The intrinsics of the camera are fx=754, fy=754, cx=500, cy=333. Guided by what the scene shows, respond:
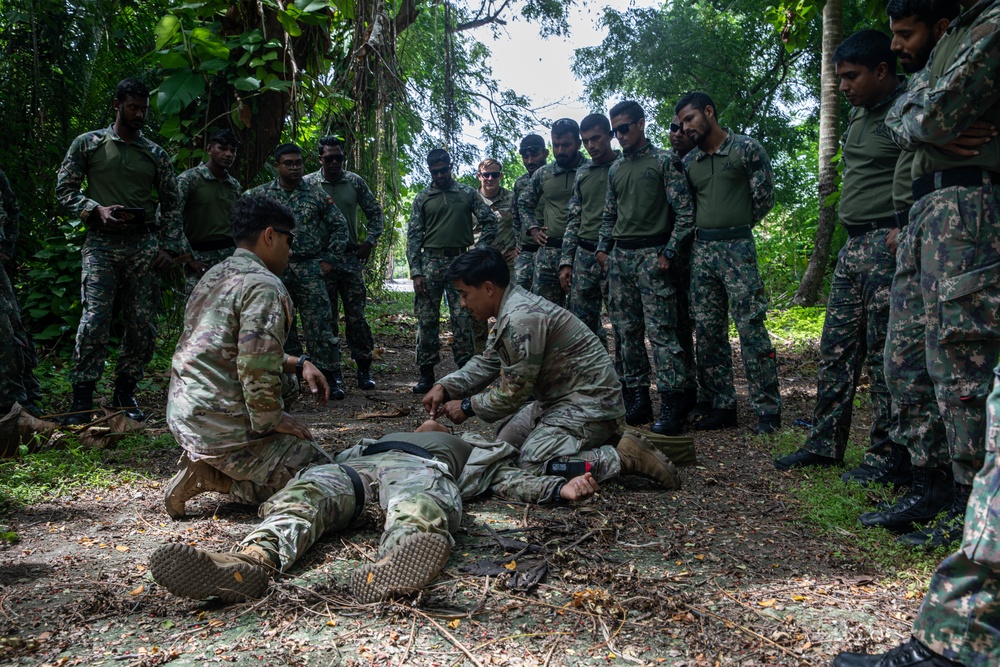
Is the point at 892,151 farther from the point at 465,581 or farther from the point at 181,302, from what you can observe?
the point at 181,302

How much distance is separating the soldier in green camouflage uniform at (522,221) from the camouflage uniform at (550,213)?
113 millimetres

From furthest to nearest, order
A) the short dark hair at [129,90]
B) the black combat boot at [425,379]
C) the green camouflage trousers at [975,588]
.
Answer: the black combat boot at [425,379] → the short dark hair at [129,90] → the green camouflage trousers at [975,588]

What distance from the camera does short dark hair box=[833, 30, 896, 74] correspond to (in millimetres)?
4008

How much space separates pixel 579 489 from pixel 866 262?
1.98 meters

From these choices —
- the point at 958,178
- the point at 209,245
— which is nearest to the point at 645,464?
the point at 958,178

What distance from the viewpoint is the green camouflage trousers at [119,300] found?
18.3 feet

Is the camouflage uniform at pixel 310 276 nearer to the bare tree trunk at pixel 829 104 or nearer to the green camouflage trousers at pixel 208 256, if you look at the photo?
the green camouflage trousers at pixel 208 256

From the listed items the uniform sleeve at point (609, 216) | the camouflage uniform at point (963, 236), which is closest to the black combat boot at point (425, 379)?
the uniform sleeve at point (609, 216)

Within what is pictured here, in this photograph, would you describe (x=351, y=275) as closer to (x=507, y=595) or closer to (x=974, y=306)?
(x=507, y=595)

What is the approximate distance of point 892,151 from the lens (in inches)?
159

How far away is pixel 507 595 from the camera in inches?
108

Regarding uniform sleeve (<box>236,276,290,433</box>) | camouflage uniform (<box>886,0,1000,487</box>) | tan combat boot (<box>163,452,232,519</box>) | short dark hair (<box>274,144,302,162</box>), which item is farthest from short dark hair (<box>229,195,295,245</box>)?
short dark hair (<box>274,144,302,162</box>)

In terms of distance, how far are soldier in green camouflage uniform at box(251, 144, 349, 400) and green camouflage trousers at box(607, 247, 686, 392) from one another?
2.72 metres

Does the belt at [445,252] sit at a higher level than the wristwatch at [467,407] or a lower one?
higher
